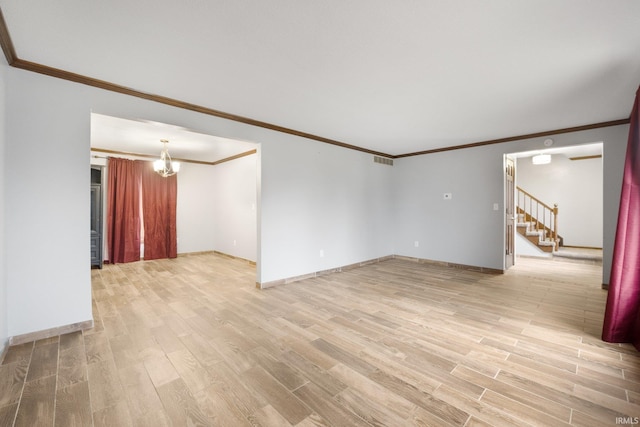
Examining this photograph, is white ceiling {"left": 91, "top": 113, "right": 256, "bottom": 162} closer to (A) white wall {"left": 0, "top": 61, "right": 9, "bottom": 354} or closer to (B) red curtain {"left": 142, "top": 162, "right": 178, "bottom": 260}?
(B) red curtain {"left": 142, "top": 162, "right": 178, "bottom": 260}

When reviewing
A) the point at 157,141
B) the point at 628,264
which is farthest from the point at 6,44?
the point at 628,264

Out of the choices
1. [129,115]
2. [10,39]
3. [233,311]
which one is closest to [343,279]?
[233,311]

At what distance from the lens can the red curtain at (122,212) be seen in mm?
6086

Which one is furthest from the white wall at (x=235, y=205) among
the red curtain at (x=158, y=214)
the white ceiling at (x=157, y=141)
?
the red curtain at (x=158, y=214)

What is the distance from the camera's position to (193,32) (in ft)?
6.70

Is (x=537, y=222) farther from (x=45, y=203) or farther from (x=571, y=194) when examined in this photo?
(x=45, y=203)

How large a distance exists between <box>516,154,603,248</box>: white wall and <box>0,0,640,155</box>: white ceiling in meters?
5.37

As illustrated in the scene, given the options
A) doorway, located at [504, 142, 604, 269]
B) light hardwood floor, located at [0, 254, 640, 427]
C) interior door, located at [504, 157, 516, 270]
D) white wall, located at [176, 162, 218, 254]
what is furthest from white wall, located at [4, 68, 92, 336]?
doorway, located at [504, 142, 604, 269]

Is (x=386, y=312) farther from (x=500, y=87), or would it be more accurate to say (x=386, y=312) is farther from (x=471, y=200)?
(x=471, y=200)

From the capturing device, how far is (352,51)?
2.28 meters

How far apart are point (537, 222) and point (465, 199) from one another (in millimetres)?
3644

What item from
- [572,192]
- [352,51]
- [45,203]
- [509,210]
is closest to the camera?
[352,51]

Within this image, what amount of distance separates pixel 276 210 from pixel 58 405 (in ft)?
10.4

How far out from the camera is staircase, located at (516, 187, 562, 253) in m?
6.86
